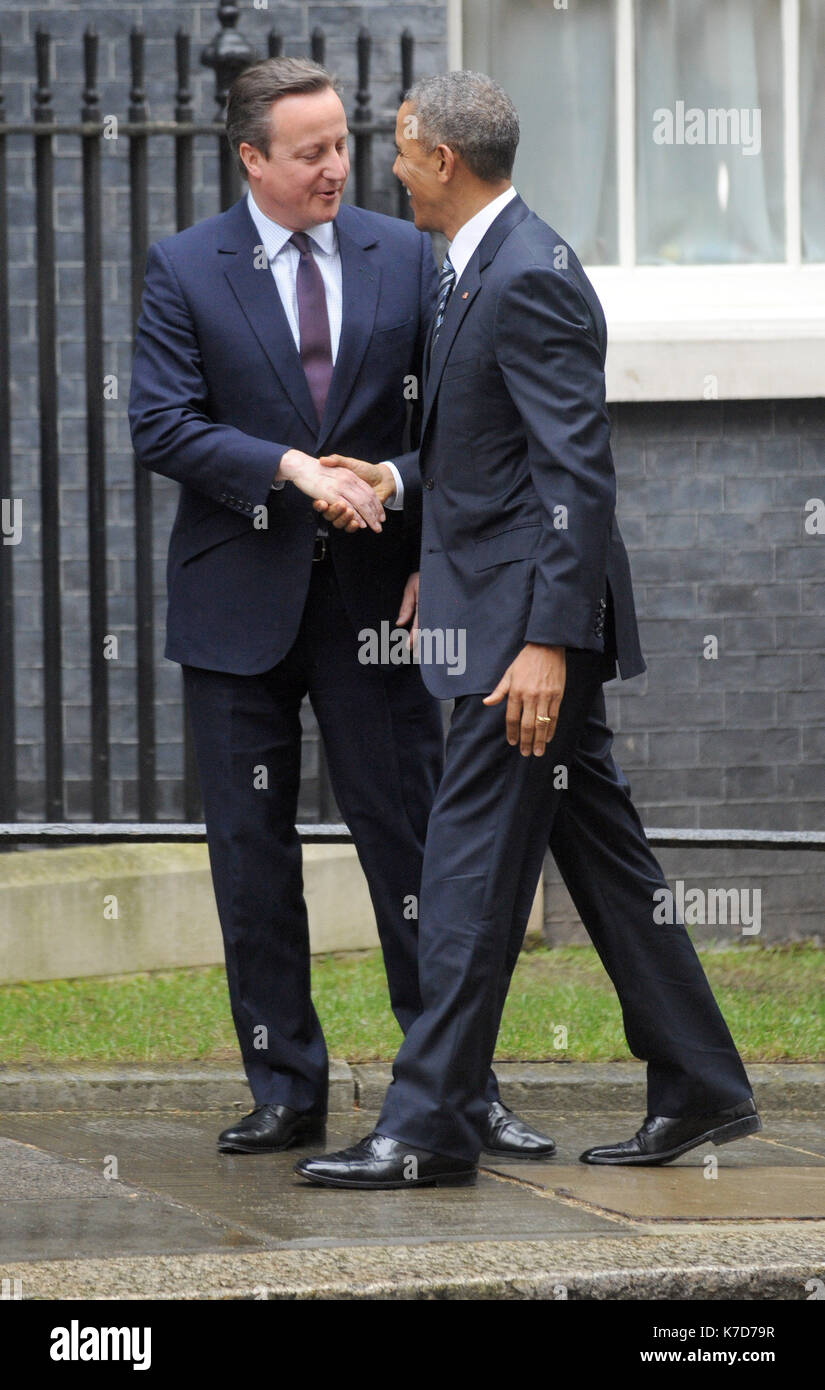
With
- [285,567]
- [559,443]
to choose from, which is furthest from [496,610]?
[285,567]

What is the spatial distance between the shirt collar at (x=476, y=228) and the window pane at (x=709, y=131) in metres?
3.18

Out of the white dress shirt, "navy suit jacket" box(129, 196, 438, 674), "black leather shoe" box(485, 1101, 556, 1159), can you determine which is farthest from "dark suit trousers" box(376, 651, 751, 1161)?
the white dress shirt

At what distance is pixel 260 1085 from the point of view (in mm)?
4750

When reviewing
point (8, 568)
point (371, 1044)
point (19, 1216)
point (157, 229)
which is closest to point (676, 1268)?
point (19, 1216)

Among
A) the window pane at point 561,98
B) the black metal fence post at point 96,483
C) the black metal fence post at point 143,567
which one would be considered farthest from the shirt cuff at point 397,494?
the window pane at point 561,98

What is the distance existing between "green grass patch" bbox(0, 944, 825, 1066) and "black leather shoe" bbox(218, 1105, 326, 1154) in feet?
2.80

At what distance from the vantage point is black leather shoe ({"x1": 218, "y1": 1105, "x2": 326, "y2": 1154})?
4.68 meters

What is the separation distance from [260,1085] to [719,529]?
124 inches

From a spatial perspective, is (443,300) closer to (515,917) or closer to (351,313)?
(351,313)

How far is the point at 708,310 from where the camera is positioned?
7277 mm

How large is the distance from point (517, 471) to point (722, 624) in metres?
3.06

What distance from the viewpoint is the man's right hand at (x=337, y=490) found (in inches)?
176

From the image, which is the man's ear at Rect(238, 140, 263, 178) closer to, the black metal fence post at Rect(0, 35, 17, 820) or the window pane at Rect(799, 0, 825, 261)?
the black metal fence post at Rect(0, 35, 17, 820)
